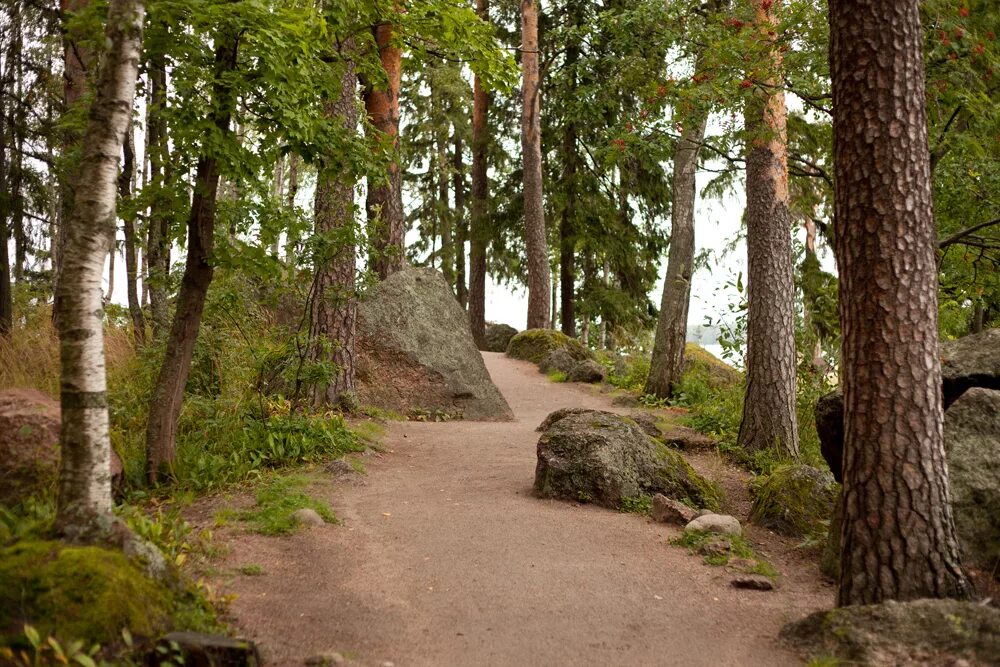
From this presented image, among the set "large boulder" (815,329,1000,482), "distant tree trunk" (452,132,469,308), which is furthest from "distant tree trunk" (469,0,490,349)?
"large boulder" (815,329,1000,482)

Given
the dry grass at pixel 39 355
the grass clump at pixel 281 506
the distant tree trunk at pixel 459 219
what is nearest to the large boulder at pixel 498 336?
the distant tree trunk at pixel 459 219

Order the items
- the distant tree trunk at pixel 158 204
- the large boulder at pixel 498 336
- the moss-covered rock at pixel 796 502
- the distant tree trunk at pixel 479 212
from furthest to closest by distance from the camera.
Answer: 1. the large boulder at pixel 498 336
2. the distant tree trunk at pixel 479 212
3. the moss-covered rock at pixel 796 502
4. the distant tree trunk at pixel 158 204

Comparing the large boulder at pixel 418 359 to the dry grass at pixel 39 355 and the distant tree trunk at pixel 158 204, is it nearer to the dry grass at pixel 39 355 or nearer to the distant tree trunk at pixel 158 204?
the distant tree trunk at pixel 158 204

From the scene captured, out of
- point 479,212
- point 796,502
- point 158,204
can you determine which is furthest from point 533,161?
point 796,502

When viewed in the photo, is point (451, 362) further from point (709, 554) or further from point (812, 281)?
point (812, 281)

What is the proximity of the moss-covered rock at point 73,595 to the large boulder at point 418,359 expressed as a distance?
783 cm

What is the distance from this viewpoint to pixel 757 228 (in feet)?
34.1

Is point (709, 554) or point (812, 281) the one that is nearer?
point (709, 554)

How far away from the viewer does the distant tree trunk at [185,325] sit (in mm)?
7256

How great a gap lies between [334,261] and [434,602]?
5.78m

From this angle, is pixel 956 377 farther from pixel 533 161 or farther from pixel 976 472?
pixel 533 161

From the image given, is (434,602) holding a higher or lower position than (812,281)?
lower

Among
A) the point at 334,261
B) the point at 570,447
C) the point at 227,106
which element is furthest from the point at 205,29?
the point at 570,447

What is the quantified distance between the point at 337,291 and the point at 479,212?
1381 centimetres
